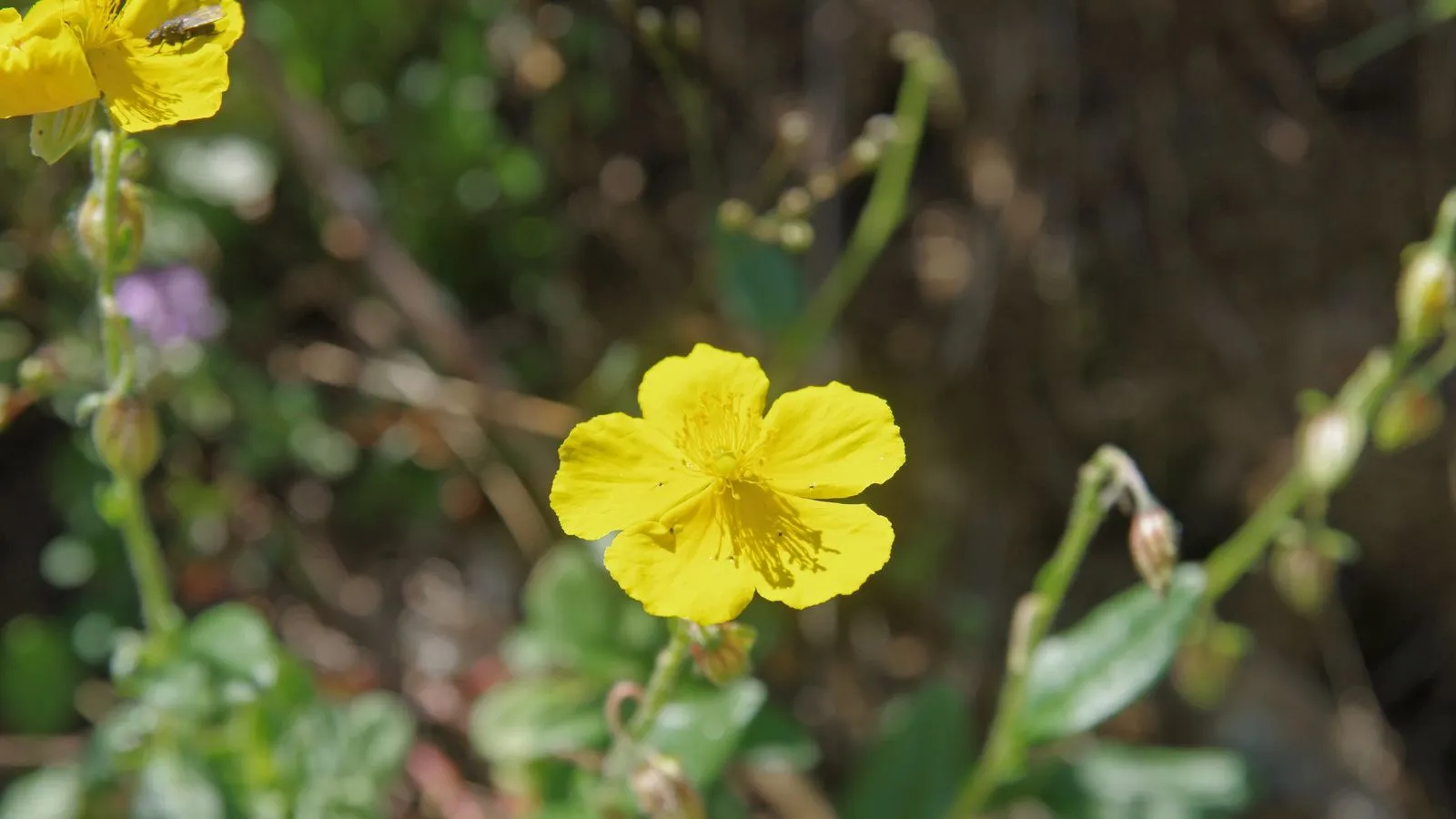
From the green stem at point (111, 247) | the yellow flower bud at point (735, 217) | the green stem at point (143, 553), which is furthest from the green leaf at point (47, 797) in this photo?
the yellow flower bud at point (735, 217)

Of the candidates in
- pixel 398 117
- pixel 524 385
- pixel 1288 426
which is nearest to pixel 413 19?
pixel 398 117

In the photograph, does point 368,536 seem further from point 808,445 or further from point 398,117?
point 808,445

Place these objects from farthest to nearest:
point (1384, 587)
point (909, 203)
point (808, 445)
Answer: point (1384, 587)
point (909, 203)
point (808, 445)

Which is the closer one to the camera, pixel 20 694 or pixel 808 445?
pixel 808 445

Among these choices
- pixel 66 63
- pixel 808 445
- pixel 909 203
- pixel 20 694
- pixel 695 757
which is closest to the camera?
pixel 66 63

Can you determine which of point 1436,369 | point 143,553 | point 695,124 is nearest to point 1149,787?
point 1436,369

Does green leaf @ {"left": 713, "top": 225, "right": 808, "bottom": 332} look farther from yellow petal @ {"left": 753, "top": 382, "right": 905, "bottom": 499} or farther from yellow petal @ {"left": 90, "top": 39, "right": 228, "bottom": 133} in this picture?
yellow petal @ {"left": 90, "top": 39, "right": 228, "bottom": 133}

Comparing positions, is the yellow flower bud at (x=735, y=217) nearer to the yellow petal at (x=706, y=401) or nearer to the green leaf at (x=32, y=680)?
the yellow petal at (x=706, y=401)
